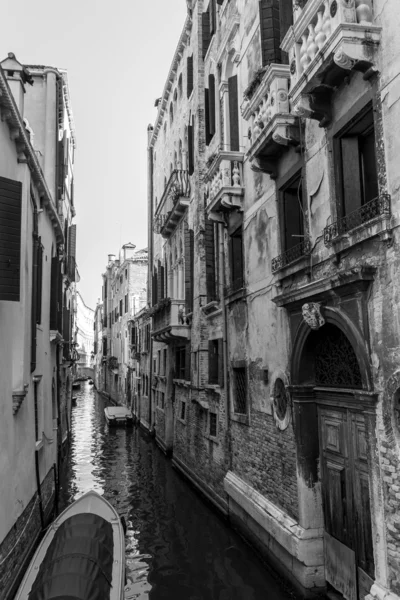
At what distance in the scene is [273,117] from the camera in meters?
7.33

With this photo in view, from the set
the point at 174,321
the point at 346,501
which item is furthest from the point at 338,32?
the point at 174,321

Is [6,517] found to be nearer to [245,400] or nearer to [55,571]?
[55,571]

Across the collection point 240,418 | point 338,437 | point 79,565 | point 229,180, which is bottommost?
point 79,565

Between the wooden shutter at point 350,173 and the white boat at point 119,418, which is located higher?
the wooden shutter at point 350,173

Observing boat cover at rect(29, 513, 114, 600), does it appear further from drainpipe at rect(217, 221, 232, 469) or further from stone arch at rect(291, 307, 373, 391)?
drainpipe at rect(217, 221, 232, 469)

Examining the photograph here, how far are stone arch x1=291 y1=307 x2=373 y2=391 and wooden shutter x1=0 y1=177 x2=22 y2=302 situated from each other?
393 centimetres

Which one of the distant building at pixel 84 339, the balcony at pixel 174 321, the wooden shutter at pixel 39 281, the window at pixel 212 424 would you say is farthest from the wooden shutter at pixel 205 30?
the distant building at pixel 84 339

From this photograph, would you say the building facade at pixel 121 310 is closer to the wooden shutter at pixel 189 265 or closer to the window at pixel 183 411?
the window at pixel 183 411

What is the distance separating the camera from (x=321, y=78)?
19.4ft

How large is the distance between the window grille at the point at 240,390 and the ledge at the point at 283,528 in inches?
56.2

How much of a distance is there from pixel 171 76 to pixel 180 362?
10741mm

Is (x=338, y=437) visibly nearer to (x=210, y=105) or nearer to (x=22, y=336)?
(x=22, y=336)

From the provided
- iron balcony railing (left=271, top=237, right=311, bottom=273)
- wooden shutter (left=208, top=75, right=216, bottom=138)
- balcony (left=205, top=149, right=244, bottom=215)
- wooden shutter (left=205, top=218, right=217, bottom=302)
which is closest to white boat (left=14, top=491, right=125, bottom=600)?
iron balcony railing (left=271, top=237, right=311, bottom=273)

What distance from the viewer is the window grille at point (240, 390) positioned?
33.5 ft
